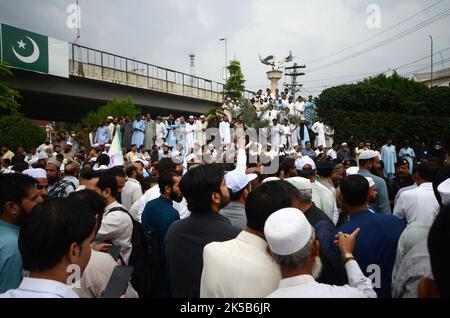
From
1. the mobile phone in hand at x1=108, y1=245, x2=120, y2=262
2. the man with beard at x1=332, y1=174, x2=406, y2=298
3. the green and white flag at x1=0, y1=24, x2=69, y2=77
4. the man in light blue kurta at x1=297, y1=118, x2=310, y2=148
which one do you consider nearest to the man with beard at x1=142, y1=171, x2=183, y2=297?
the mobile phone in hand at x1=108, y1=245, x2=120, y2=262

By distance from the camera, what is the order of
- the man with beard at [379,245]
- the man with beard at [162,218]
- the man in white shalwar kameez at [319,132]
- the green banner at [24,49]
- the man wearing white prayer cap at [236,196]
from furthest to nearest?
the man in white shalwar kameez at [319,132]
the green banner at [24,49]
the man with beard at [162,218]
the man wearing white prayer cap at [236,196]
the man with beard at [379,245]

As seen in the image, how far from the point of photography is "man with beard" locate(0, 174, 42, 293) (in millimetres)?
2141

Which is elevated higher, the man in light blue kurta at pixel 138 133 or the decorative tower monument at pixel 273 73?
the decorative tower monument at pixel 273 73

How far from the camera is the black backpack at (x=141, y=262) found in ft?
10.8

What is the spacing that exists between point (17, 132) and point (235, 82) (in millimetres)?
17824

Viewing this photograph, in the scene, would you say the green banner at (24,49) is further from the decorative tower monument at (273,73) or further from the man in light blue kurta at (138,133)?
the decorative tower monument at (273,73)

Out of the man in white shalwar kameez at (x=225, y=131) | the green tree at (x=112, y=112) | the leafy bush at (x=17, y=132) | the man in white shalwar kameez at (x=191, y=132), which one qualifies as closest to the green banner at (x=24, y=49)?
the green tree at (x=112, y=112)

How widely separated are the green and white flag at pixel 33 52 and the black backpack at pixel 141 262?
58.1 feet

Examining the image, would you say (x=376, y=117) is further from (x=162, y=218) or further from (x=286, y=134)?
(x=162, y=218)

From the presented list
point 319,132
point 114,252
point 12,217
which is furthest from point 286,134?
point 12,217

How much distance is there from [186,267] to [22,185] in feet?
4.29

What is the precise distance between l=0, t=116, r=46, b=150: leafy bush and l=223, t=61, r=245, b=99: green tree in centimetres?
1654

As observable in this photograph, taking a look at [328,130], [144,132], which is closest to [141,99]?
[144,132]

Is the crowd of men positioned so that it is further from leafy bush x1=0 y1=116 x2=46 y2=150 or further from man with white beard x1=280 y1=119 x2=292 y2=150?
man with white beard x1=280 y1=119 x2=292 y2=150
